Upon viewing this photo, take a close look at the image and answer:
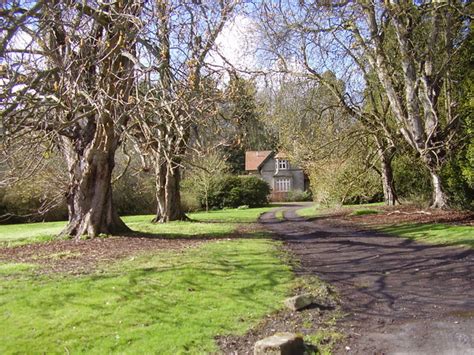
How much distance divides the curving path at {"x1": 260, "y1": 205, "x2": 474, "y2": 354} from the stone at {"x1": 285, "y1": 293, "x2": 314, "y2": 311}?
0.59 m

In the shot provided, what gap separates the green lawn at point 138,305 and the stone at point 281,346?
759mm

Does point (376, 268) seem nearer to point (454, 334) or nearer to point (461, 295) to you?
point (461, 295)

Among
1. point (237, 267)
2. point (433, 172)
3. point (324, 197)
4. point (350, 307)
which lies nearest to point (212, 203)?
point (324, 197)

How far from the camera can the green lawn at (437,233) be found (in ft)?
43.4

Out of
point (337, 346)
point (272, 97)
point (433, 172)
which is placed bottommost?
point (337, 346)

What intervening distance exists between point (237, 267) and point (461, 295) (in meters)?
4.50

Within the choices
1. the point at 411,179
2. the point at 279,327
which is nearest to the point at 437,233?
the point at 279,327

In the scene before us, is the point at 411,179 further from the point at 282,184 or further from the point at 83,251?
the point at 282,184

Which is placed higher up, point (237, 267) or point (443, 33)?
point (443, 33)

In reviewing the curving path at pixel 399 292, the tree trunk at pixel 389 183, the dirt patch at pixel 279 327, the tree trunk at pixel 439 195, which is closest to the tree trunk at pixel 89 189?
the curving path at pixel 399 292

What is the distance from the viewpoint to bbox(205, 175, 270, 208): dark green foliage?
154 ft

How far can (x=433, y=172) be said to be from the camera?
66.2ft

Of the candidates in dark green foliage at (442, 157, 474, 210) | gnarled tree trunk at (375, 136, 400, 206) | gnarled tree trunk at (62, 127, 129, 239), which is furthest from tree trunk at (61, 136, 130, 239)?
gnarled tree trunk at (375, 136, 400, 206)

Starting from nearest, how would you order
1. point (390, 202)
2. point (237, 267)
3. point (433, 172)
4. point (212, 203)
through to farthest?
point (237, 267) → point (433, 172) → point (390, 202) → point (212, 203)
